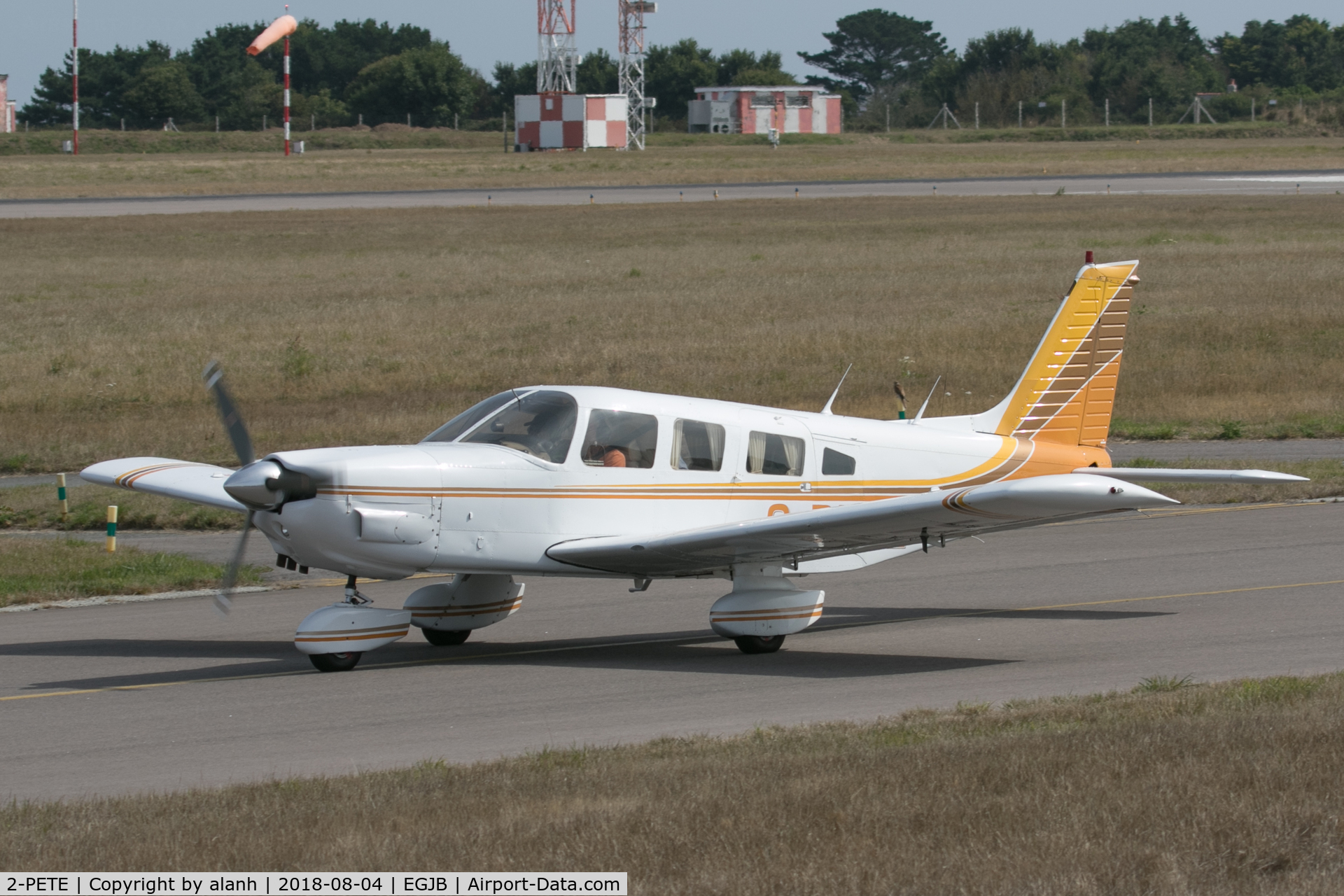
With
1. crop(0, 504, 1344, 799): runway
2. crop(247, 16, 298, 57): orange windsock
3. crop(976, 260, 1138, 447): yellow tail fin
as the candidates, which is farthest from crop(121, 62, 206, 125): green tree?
crop(976, 260, 1138, 447): yellow tail fin

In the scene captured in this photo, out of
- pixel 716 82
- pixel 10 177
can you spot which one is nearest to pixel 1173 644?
pixel 10 177

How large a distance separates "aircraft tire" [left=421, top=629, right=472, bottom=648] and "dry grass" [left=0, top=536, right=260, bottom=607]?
3.94 m

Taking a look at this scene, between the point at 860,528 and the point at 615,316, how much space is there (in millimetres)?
25052

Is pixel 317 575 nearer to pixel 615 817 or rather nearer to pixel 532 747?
pixel 532 747

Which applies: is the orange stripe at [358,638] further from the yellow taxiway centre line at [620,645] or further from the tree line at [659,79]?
the tree line at [659,79]

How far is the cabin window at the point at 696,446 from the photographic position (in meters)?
12.1

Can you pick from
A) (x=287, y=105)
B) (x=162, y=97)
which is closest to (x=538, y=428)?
(x=287, y=105)

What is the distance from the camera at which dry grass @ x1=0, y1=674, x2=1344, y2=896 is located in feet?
20.1

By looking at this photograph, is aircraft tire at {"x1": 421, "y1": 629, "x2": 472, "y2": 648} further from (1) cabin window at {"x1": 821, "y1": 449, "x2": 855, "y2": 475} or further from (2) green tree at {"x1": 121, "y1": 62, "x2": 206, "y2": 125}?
(2) green tree at {"x1": 121, "y1": 62, "x2": 206, "y2": 125}

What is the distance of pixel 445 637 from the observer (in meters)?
12.8

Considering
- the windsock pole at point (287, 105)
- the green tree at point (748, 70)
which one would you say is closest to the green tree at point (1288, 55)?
the green tree at point (748, 70)

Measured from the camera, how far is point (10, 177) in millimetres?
84750

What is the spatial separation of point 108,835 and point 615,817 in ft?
7.76

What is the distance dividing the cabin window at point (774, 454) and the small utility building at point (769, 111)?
136 metres
